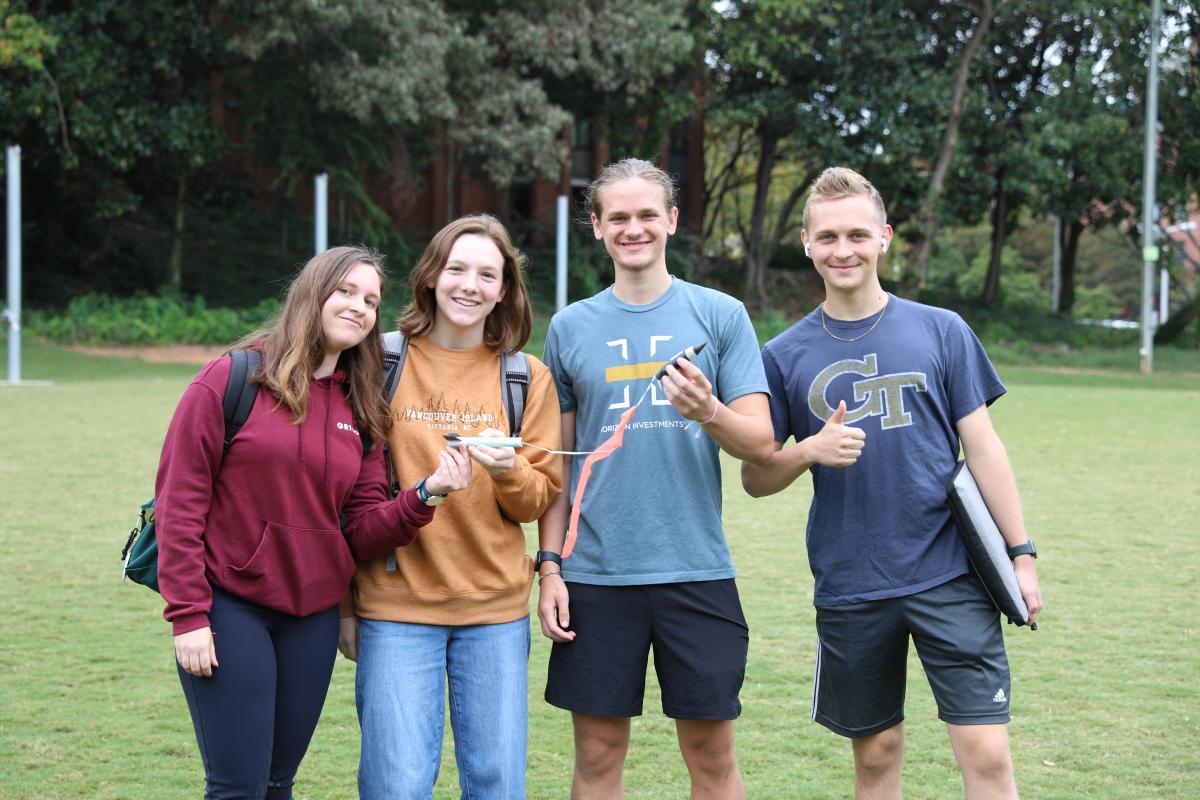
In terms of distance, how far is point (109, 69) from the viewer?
23875 millimetres

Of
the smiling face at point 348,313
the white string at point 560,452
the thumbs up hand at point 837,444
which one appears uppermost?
the smiling face at point 348,313

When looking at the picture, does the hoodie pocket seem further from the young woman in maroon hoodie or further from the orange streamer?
the orange streamer

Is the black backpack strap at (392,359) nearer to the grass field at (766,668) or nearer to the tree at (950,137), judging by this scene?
the grass field at (766,668)

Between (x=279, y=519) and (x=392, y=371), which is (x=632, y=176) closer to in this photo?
(x=392, y=371)

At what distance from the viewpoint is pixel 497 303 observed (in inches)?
143

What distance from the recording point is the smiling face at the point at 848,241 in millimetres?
3684

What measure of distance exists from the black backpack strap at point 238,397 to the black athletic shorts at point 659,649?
103cm

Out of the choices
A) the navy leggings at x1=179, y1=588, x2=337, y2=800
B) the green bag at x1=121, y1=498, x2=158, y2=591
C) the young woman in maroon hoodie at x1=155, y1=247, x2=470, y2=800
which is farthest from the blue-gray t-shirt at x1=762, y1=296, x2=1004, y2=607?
the green bag at x1=121, y1=498, x2=158, y2=591

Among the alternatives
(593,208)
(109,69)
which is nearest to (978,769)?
(593,208)

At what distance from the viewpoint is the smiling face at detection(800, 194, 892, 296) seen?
12.1 feet

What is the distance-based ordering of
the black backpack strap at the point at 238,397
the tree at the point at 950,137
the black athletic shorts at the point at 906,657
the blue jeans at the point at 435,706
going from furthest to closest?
the tree at the point at 950,137 < the black athletic shorts at the point at 906,657 < the blue jeans at the point at 435,706 < the black backpack strap at the point at 238,397

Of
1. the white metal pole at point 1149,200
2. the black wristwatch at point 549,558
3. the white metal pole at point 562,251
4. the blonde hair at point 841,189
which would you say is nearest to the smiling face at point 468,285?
the black wristwatch at point 549,558

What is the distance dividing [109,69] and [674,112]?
488 inches

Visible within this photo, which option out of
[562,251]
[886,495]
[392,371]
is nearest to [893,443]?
[886,495]
